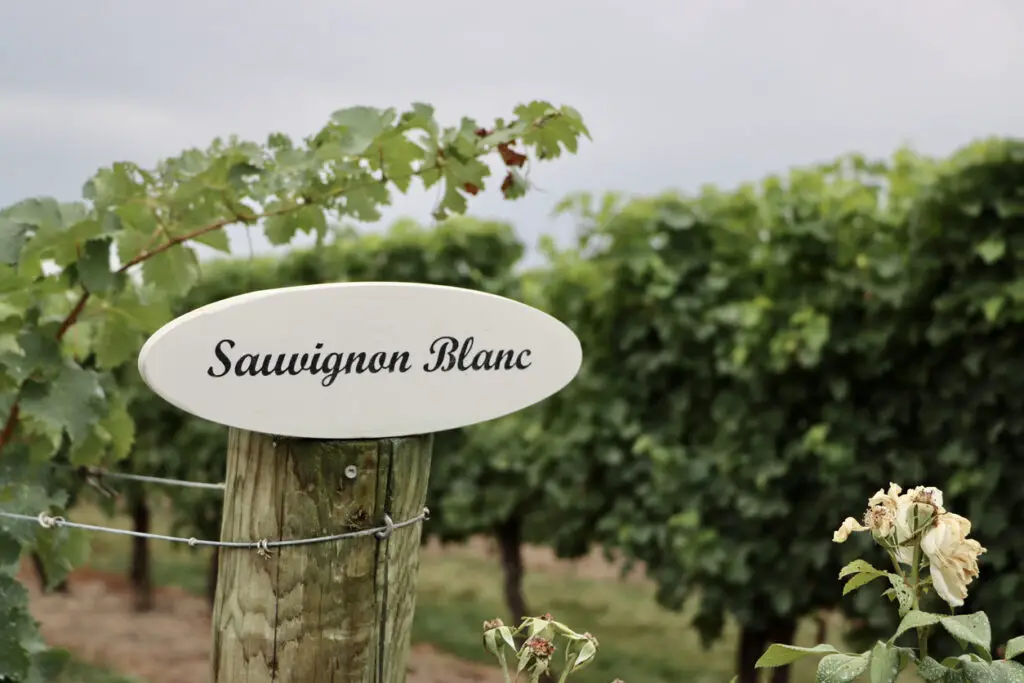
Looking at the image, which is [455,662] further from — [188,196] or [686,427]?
[188,196]

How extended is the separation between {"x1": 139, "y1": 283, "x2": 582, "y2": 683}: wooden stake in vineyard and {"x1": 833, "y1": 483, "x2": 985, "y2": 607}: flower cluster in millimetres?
781

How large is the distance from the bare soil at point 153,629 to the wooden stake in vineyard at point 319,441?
17.2 feet

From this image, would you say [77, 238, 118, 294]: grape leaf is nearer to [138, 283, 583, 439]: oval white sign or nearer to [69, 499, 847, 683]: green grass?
[138, 283, 583, 439]: oval white sign

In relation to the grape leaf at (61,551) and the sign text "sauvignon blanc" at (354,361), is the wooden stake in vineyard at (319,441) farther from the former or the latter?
the grape leaf at (61,551)

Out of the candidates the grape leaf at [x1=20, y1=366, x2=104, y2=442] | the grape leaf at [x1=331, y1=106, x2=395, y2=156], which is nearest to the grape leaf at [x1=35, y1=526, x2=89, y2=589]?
the grape leaf at [x1=20, y1=366, x2=104, y2=442]

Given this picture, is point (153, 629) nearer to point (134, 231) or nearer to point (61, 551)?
point (61, 551)

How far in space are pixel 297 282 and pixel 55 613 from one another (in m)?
4.03

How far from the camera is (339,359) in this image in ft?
6.40

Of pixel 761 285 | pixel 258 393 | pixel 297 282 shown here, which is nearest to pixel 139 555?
pixel 297 282

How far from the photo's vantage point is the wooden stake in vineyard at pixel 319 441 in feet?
6.22

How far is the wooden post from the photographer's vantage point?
1.94 metres

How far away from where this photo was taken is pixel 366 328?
1961 millimetres

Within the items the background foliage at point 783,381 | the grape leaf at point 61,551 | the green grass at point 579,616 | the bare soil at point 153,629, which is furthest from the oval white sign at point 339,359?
the bare soil at point 153,629

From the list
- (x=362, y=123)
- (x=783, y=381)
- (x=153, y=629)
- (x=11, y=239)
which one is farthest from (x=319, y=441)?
(x=153, y=629)
